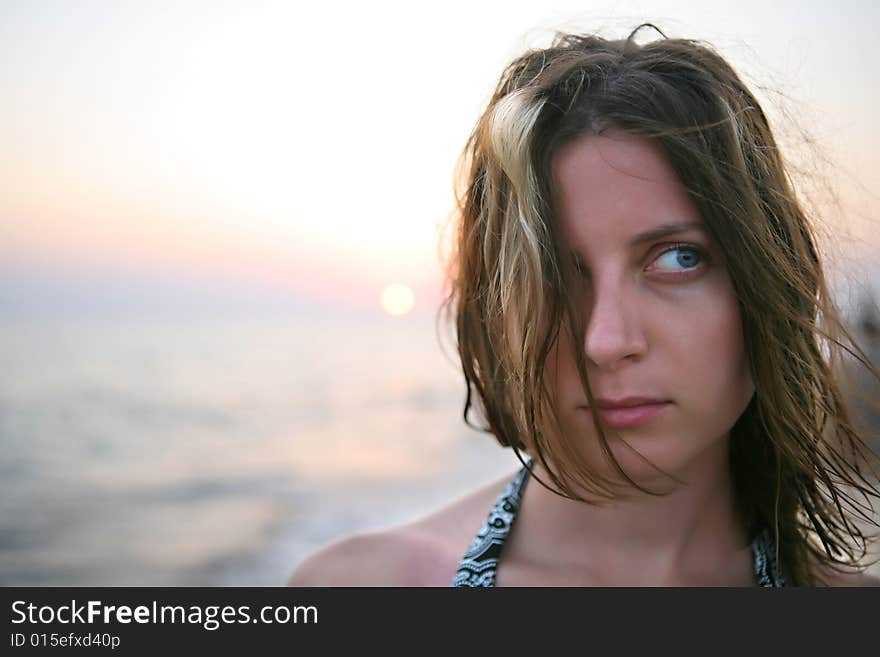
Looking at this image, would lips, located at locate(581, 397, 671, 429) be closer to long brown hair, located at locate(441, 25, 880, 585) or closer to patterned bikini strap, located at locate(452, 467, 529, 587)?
long brown hair, located at locate(441, 25, 880, 585)

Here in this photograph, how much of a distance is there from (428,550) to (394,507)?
10.9 feet

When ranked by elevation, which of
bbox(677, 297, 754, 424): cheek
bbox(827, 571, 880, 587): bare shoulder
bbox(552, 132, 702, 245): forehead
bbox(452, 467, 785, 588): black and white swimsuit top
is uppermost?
bbox(552, 132, 702, 245): forehead

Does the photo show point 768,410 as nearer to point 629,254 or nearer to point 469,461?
point 629,254

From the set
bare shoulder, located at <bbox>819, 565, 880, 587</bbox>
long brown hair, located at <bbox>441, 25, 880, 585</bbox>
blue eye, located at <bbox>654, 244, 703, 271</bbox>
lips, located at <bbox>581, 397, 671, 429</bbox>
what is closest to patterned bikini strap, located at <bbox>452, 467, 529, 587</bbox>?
long brown hair, located at <bbox>441, 25, 880, 585</bbox>

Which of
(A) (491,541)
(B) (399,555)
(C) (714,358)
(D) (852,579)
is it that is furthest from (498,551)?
(D) (852,579)

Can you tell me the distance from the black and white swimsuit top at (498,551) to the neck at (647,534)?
0.11ft

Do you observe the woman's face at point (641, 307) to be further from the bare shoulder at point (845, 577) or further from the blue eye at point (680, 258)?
the bare shoulder at point (845, 577)

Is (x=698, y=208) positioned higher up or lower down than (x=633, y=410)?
higher up

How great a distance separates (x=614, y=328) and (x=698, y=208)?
290 millimetres

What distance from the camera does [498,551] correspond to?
1667mm

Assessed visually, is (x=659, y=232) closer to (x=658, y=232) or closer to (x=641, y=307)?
(x=658, y=232)

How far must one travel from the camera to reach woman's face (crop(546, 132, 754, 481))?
1.29 m

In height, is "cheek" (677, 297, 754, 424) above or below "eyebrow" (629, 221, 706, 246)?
below

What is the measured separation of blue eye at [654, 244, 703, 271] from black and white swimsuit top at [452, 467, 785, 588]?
2.39 feet
